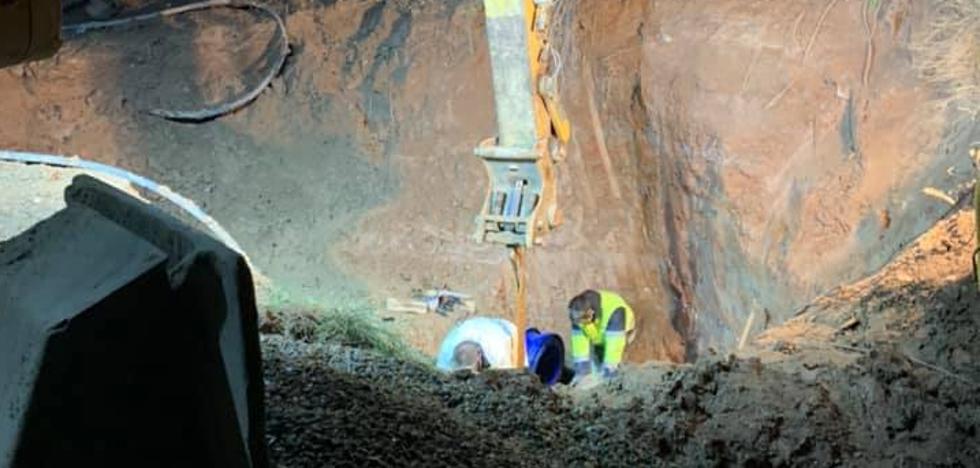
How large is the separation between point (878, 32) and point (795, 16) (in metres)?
0.67

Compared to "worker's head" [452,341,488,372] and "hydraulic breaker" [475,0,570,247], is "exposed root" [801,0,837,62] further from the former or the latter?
"worker's head" [452,341,488,372]

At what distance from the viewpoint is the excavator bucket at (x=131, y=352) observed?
1.61 metres

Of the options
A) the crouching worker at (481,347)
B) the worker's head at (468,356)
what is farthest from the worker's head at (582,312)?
the worker's head at (468,356)

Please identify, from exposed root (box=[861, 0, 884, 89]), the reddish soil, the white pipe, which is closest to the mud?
the reddish soil

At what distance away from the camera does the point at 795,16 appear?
7629mm

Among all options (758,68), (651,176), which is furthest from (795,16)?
(651,176)

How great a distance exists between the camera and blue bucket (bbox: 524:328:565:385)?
655 cm

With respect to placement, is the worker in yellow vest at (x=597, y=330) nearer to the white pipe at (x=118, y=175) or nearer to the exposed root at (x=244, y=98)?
the white pipe at (x=118, y=175)

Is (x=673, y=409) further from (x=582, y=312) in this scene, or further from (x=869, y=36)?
(x=869, y=36)

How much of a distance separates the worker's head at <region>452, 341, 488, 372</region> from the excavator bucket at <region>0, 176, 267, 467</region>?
168 inches

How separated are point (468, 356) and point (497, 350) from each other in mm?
265

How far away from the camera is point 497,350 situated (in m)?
6.38

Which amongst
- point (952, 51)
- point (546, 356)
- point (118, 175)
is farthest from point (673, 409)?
point (118, 175)

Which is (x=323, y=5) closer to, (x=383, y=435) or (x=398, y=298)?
A: (x=398, y=298)
